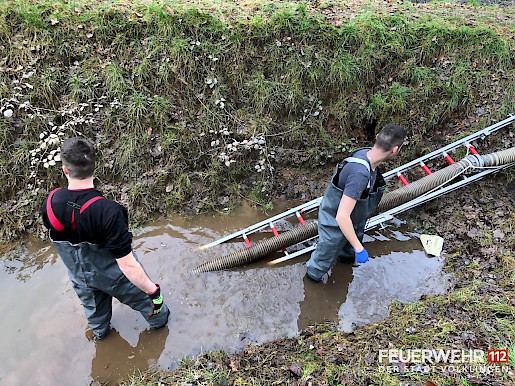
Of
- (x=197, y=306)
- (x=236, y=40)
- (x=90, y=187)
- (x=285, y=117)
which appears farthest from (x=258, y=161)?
(x=90, y=187)

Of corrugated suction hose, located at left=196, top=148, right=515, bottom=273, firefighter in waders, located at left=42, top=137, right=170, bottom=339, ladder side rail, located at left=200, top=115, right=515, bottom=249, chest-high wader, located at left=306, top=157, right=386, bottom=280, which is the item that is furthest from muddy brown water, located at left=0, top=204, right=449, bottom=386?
firefighter in waders, located at left=42, top=137, right=170, bottom=339

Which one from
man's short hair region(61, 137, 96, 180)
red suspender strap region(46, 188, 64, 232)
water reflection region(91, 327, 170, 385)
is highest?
man's short hair region(61, 137, 96, 180)

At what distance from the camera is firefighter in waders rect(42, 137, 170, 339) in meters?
3.06

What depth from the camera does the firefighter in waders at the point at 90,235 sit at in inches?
120

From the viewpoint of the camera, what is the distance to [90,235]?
10.4 ft

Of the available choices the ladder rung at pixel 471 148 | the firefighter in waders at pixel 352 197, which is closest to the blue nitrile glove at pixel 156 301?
the firefighter in waders at pixel 352 197

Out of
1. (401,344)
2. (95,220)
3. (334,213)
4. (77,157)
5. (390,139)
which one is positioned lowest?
(401,344)

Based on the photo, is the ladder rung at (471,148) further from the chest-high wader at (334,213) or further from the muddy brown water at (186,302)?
the chest-high wader at (334,213)

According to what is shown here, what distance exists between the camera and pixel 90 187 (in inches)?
124

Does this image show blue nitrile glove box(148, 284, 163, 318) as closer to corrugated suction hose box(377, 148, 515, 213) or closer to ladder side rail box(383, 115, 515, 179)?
corrugated suction hose box(377, 148, 515, 213)

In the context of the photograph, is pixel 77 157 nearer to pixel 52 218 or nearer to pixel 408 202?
pixel 52 218

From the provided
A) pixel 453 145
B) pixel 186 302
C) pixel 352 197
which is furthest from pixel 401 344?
pixel 453 145

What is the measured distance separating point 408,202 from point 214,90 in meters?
3.53

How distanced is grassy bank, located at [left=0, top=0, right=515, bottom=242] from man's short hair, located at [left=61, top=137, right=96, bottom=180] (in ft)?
9.12
